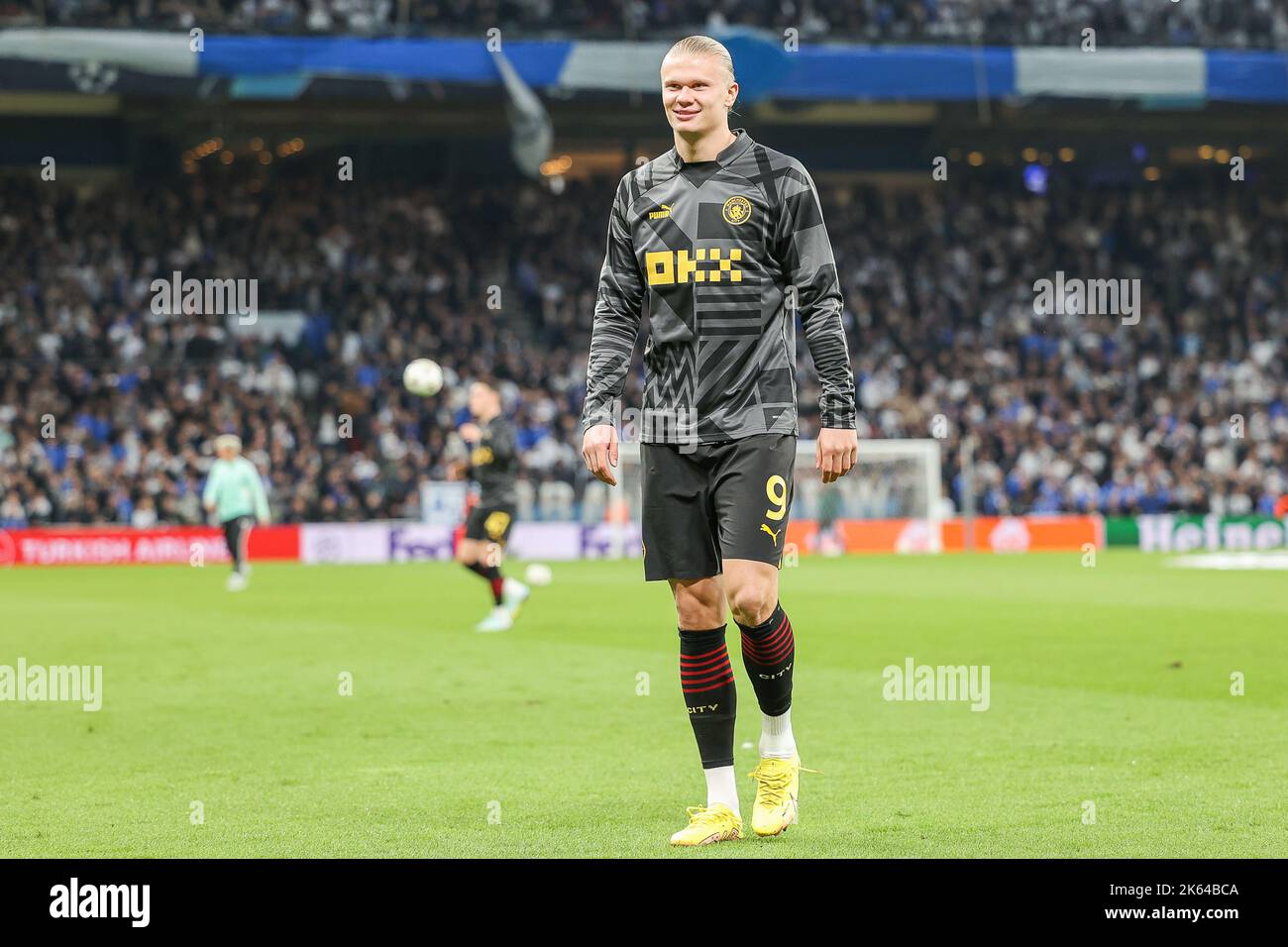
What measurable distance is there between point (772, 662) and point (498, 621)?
10202 mm

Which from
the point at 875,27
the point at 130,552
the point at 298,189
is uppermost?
the point at 875,27

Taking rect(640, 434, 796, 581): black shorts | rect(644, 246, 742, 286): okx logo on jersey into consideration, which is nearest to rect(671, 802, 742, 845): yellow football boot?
rect(640, 434, 796, 581): black shorts

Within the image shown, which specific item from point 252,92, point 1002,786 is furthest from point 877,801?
point 252,92

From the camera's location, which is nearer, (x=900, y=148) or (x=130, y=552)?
(x=130, y=552)

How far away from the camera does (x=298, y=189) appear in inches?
1538

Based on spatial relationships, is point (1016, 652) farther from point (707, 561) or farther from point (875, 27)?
point (875, 27)

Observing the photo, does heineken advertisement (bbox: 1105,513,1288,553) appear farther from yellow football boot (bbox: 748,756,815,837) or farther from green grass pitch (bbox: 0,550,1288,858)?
yellow football boot (bbox: 748,756,815,837)

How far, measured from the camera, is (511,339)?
37.1m

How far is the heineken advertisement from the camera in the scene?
108ft

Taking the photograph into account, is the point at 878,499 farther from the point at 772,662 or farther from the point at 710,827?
the point at 710,827

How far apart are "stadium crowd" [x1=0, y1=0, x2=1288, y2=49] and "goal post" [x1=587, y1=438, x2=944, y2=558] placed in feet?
27.9

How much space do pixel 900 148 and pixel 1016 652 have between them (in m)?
30.5

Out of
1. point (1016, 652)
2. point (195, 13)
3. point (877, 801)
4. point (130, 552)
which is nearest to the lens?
point (877, 801)

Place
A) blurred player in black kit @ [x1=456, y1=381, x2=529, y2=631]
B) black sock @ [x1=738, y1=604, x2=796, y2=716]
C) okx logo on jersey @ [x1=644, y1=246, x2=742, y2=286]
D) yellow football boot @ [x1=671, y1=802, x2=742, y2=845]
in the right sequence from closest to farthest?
yellow football boot @ [x1=671, y1=802, x2=742, y2=845], okx logo on jersey @ [x1=644, y1=246, x2=742, y2=286], black sock @ [x1=738, y1=604, x2=796, y2=716], blurred player in black kit @ [x1=456, y1=381, x2=529, y2=631]
